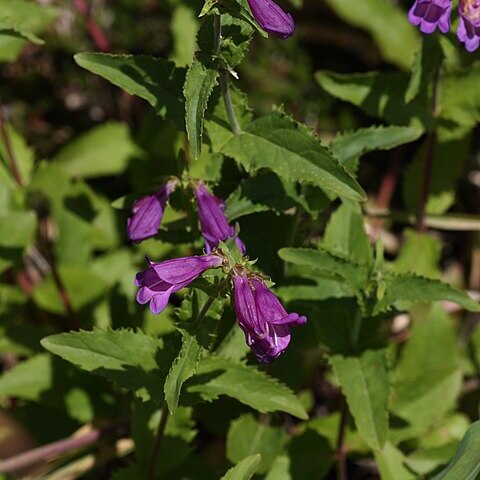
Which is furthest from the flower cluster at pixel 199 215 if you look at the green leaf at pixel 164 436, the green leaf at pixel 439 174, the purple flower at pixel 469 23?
the green leaf at pixel 439 174

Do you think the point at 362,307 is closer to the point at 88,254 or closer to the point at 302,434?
the point at 302,434

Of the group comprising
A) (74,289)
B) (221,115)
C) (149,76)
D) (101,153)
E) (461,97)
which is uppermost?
(149,76)

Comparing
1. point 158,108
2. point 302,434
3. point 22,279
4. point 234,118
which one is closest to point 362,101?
point 234,118

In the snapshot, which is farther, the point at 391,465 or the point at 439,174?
the point at 439,174

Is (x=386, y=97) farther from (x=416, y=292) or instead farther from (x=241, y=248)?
(x=241, y=248)

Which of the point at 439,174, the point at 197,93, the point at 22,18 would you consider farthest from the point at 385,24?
the point at 197,93

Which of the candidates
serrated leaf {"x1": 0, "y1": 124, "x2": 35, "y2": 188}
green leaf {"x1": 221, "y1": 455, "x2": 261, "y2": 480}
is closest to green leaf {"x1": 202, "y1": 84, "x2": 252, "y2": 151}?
green leaf {"x1": 221, "y1": 455, "x2": 261, "y2": 480}

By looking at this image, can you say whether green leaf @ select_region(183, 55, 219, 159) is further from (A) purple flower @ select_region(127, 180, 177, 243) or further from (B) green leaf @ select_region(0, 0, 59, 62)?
(B) green leaf @ select_region(0, 0, 59, 62)
